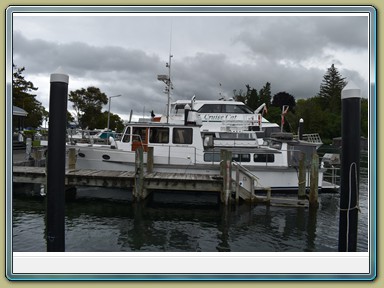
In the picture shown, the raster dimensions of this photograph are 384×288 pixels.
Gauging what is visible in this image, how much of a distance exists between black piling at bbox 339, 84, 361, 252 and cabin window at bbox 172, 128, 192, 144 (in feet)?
32.7

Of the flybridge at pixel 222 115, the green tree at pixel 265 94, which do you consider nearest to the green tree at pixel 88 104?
the flybridge at pixel 222 115

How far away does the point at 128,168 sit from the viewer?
47.0 feet

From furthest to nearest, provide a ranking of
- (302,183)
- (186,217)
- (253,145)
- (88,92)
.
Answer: (88,92), (253,145), (302,183), (186,217)

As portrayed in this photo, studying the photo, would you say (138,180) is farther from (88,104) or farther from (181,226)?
(88,104)

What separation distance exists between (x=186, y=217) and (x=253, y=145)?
6276 millimetres

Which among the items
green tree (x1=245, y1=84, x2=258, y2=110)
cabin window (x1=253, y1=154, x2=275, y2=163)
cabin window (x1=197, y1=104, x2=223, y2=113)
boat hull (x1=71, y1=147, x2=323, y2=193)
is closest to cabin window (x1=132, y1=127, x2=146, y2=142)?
→ boat hull (x1=71, y1=147, x2=323, y2=193)

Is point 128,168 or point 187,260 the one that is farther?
point 128,168

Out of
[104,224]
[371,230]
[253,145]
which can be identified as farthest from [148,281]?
[253,145]

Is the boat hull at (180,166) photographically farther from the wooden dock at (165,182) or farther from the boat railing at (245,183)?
the wooden dock at (165,182)

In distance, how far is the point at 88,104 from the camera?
46.1 metres

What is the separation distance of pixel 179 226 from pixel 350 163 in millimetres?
6642

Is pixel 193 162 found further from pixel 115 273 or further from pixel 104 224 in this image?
pixel 115 273

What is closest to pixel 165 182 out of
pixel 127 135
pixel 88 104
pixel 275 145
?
pixel 127 135

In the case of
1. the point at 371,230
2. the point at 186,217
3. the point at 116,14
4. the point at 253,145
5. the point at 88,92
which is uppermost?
the point at 88,92
